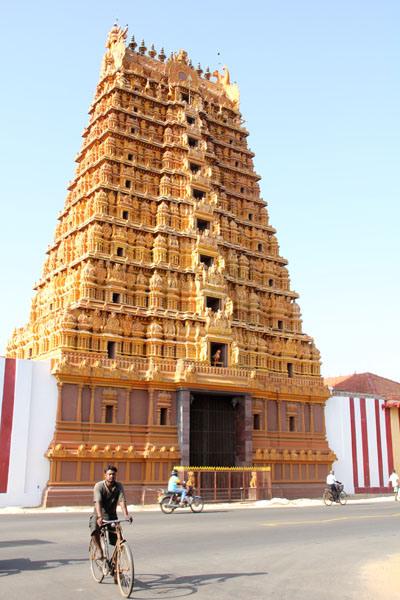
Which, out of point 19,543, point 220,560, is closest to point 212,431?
point 19,543

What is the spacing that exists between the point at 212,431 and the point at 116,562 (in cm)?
2831

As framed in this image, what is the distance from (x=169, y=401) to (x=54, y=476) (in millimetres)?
8091

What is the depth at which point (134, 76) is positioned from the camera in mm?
46219

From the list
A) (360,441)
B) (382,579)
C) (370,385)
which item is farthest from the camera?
(370,385)

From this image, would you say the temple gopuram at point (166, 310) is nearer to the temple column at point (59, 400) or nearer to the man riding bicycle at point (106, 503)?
the temple column at point (59, 400)

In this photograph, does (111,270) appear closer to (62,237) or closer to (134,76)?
(62,237)

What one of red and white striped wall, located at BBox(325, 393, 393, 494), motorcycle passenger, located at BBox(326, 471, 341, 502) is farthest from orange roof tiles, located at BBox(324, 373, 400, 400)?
motorcycle passenger, located at BBox(326, 471, 341, 502)

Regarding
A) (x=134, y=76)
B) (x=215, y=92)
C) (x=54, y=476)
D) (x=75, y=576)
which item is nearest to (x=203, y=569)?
(x=75, y=576)

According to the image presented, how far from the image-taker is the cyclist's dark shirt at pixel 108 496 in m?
10.9

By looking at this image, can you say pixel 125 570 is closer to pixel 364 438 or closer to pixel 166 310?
pixel 166 310

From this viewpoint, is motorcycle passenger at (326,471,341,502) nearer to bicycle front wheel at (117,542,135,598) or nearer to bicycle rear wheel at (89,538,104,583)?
bicycle rear wheel at (89,538,104,583)

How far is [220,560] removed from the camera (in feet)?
43.6

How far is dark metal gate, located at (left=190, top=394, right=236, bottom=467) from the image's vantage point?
37.6 meters

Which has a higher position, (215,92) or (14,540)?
(215,92)
